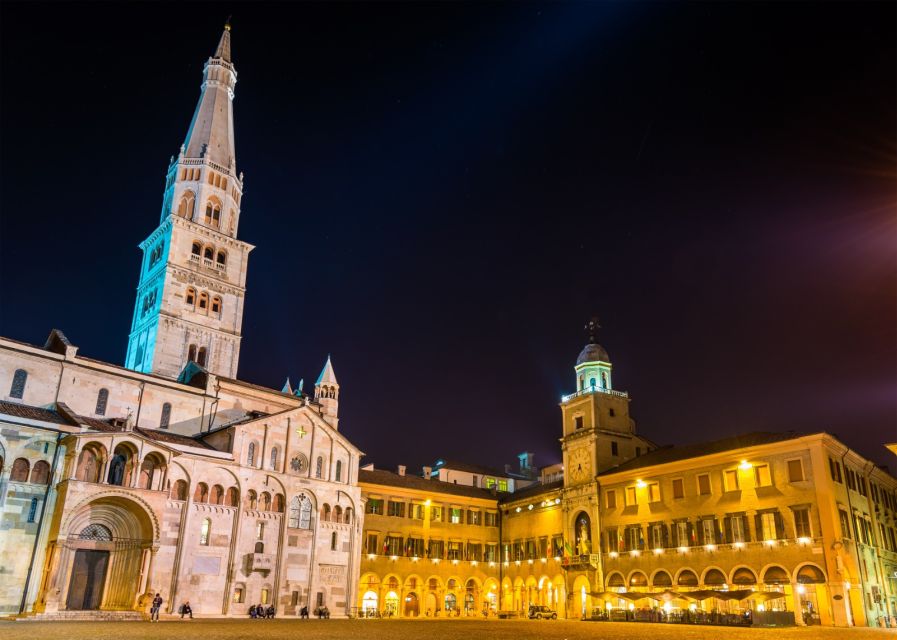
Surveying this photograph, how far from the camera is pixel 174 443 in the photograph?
42062mm

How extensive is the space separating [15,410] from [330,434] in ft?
66.6

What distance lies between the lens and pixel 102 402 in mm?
44469

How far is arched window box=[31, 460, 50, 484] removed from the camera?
115ft

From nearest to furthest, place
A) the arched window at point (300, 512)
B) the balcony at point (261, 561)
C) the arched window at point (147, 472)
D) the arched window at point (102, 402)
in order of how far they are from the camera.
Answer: the arched window at point (147, 472)
the balcony at point (261, 561)
the arched window at point (102, 402)
the arched window at point (300, 512)

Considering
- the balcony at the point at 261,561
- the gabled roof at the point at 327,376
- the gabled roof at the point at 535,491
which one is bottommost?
the balcony at the point at 261,561

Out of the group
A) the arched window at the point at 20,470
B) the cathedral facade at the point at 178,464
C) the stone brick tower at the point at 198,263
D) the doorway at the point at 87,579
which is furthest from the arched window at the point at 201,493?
the stone brick tower at the point at 198,263

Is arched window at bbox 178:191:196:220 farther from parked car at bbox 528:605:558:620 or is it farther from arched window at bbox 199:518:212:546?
parked car at bbox 528:605:558:620

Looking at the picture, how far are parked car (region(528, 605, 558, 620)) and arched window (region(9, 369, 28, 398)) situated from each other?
3779 centimetres

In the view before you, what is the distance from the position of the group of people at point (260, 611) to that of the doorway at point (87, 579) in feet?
28.5

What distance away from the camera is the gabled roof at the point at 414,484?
57062mm

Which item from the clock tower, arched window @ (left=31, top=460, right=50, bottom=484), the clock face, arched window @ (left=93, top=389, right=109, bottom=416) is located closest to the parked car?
the clock tower

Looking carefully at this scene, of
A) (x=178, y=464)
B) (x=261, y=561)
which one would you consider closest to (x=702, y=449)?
(x=261, y=561)

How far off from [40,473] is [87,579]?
601 cm

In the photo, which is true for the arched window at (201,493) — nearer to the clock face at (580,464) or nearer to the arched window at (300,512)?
the arched window at (300,512)
